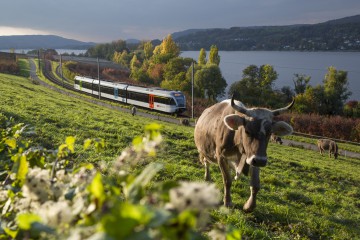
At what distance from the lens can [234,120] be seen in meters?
5.99

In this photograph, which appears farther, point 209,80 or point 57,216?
point 209,80

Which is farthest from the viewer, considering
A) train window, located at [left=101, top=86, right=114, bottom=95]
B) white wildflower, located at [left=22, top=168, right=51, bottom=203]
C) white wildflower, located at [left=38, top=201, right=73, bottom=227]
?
train window, located at [left=101, top=86, right=114, bottom=95]

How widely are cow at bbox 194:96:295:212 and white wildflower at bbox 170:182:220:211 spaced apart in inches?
184

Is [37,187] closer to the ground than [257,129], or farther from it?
farther from it

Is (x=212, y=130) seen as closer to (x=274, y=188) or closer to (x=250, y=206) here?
(x=250, y=206)

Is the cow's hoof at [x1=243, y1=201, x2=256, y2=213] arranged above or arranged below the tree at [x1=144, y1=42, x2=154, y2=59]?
below

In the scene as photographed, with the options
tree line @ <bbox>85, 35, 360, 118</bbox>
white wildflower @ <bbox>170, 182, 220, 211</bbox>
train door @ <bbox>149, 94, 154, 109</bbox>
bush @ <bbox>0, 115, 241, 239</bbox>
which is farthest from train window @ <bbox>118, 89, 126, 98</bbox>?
white wildflower @ <bbox>170, 182, 220, 211</bbox>

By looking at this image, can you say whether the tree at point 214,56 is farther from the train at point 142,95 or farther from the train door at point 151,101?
the train door at point 151,101

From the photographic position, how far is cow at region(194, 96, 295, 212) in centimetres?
571

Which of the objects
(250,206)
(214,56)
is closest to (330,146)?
(250,206)

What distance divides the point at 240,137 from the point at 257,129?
65cm

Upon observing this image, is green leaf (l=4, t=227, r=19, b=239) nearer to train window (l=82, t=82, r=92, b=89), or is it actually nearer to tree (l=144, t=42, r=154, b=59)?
train window (l=82, t=82, r=92, b=89)

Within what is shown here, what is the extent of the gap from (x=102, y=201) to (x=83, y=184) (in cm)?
60

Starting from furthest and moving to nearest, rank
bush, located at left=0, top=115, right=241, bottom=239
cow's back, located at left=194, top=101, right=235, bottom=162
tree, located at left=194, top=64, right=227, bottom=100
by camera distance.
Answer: tree, located at left=194, top=64, right=227, bottom=100
cow's back, located at left=194, top=101, right=235, bottom=162
bush, located at left=0, top=115, right=241, bottom=239
